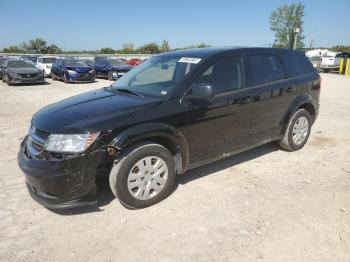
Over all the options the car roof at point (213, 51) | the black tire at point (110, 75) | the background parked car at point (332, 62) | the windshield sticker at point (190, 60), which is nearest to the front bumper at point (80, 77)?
the black tire at point (110, 75)

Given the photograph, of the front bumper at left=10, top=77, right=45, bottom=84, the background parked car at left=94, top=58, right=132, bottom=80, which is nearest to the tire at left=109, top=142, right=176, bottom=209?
the front bumper at left=10, top=77, right=45, bottom=84

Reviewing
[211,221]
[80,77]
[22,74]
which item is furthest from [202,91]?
[22,74]

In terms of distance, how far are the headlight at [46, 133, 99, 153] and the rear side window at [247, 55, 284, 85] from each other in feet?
8.07

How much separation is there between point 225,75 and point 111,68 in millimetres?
15936

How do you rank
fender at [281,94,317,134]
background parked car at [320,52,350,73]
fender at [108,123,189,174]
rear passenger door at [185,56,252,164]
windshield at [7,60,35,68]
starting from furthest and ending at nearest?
1. background parked car at [320,52,350,73]
2. windshield at [7,60,35,68]
3. fender at [281,94,317,134]
4. rear passenger door at [185,56,252,164]
5. fender at [108,123,189,174]

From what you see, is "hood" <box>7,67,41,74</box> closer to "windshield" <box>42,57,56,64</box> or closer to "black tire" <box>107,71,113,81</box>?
"black tire" <box>107,71,113,81</box>

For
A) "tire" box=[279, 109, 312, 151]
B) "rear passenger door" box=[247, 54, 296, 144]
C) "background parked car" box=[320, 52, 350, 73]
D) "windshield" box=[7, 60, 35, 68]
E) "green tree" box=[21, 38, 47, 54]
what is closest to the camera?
"rear passenger door" box=[247, 54, 296, 144]

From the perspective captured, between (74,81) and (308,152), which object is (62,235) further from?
(74,81)

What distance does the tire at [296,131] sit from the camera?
5.09 metres

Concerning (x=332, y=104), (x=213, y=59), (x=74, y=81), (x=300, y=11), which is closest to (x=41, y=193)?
(x=213, y=59)

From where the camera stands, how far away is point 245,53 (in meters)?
4.37

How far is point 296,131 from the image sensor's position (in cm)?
523

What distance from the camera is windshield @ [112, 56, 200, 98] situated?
3.84 m

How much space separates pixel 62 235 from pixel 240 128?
8.52ft
